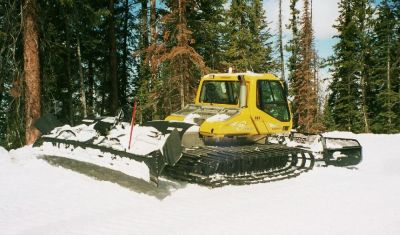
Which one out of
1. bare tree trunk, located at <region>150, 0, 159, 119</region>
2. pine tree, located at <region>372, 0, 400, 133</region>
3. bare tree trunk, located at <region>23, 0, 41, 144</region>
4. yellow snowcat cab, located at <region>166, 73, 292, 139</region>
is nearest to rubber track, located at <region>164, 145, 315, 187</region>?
yellow snowcat cab, located at <region>166, 73, 292, 139</region>

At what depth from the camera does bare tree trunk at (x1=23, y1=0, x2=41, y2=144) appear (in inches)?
520

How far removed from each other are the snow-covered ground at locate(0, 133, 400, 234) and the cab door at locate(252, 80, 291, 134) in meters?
1.45

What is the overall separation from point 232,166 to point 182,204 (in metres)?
2.06

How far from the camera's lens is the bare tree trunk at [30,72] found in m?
13.2

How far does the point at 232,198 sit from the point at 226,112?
8.42 feet

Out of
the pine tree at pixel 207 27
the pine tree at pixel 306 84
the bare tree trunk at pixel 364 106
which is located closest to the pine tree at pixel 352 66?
the bare tree trunk at pixel 364 106

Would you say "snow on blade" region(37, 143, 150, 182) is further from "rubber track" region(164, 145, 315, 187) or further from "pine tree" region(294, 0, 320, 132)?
"pine tree" region(294, 0, 320, 132)

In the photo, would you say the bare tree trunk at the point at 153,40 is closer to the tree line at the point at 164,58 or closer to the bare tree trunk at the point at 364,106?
the tree line at the point at 164,58

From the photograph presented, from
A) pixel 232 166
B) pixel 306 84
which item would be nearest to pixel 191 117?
pixel 232 166

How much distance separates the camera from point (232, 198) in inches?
287

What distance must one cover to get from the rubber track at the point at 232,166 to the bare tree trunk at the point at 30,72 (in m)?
6.57

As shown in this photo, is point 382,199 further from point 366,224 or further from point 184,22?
point 184,22

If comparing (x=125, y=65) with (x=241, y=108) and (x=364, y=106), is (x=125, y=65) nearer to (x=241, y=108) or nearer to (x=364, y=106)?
(x=364, y=106)

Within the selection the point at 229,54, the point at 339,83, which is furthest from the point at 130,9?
the point at 339,83
